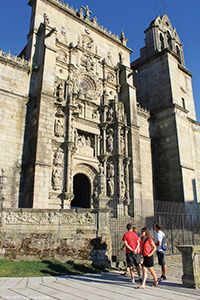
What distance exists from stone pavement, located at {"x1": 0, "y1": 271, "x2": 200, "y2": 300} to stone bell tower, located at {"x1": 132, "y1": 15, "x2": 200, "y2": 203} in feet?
45.1

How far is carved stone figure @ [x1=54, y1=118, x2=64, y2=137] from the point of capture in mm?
15573

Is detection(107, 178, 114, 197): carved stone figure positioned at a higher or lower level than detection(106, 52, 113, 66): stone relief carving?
lower

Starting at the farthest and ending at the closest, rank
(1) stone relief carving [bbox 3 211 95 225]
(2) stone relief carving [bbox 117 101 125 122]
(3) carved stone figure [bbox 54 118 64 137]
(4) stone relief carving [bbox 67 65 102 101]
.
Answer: (2) stone relief carving [bbox 117 101 125 122], (4) stone relief carving [bbox 67 65 102 101], (3) carved stone figure [bbox 54 118 64 137], (1) stone relief carving [bbox 3 211 95 225]

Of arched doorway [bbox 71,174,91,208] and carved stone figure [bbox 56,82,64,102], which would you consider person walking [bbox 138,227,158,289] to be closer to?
arched doorway [bbox 71,174,91,208]

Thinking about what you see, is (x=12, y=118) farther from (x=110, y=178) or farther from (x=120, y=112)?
(x=120, y=112)

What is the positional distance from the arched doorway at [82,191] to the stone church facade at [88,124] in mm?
72

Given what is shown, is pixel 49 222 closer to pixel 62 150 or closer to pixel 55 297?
pixel 55 297

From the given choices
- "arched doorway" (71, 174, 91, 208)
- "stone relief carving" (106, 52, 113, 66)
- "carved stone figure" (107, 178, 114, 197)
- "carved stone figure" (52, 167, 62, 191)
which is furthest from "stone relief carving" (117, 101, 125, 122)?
"carved stone figure" (52, 167, 62, 191)

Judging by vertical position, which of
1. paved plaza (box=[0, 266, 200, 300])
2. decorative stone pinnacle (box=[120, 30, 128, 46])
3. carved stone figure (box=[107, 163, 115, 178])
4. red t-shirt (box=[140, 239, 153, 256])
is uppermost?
decorative stone pinnacle (box=[120, 30, 128, 46])

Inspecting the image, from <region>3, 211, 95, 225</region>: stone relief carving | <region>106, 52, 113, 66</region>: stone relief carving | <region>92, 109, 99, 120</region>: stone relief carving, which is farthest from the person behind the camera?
<region>106, 52, 113, 66</region>: stone relief carving

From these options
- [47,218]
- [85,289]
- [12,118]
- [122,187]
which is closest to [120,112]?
[122,187]

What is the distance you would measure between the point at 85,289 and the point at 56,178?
921 centimetres

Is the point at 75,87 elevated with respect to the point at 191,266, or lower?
elevated

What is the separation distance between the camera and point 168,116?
21859 millimetres
